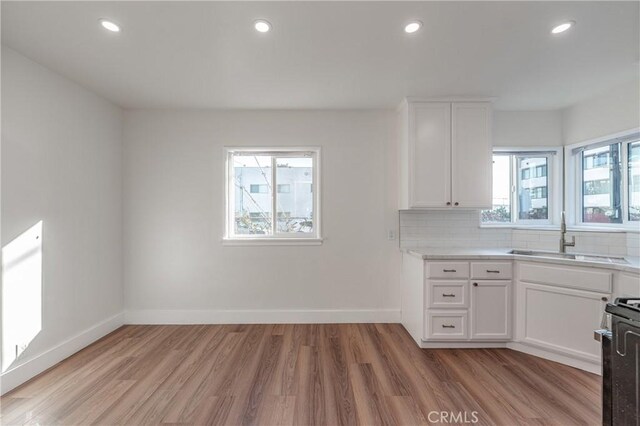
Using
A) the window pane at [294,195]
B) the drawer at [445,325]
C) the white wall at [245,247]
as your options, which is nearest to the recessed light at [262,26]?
the white wall at [245,247]

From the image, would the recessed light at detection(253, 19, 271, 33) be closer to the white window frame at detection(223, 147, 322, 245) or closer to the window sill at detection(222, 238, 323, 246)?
the white window frame at detection(223, 147, 322, 245)

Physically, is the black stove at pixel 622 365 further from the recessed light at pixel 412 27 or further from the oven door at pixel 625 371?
the recessed light at pixel 412 27

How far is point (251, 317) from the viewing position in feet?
10.6

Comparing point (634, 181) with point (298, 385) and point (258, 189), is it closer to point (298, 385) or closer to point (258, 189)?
point (298, 385)

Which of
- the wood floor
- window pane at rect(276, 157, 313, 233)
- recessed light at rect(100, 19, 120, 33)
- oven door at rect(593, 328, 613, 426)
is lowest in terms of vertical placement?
the wood floor

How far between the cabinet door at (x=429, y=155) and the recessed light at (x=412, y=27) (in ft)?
3.74

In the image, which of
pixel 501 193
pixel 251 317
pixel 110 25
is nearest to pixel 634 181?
pixel 501 193

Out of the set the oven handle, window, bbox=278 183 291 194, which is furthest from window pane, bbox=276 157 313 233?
the oven handle

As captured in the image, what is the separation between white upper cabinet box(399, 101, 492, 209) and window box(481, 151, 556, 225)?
625 millimetres

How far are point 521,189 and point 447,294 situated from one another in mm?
1814

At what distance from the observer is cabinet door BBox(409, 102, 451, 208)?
2.89 meters

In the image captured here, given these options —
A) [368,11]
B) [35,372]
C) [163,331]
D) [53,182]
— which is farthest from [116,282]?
[368,11]

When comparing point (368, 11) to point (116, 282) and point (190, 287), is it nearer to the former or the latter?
point (190, 287)

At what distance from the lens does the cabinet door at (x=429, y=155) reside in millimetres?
2893
